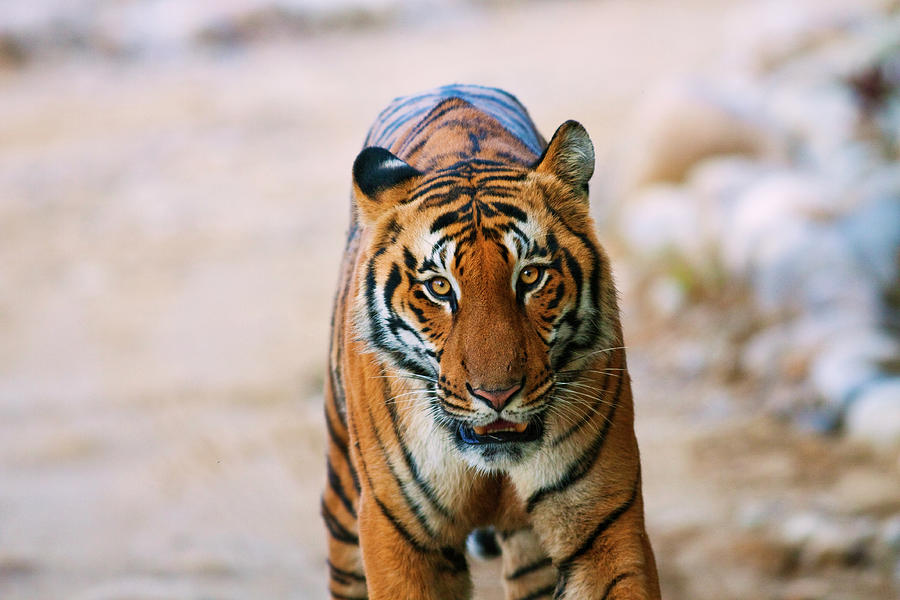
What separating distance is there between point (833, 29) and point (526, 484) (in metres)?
8.78

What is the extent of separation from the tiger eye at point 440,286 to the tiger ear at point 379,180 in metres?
0.22

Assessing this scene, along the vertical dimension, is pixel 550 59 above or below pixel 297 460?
above

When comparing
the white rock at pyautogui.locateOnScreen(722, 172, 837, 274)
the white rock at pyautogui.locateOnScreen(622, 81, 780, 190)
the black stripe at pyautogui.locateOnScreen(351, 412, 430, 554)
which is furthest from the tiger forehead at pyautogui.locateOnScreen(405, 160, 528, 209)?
the white rock at pyautogui.locateOnScreen(622, 81, 780, 190)

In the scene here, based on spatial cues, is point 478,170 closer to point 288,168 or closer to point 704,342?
point 704,342

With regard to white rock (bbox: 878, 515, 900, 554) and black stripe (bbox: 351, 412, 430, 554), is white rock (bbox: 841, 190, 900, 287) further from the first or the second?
black stripe (bbox: 351, 412, 430, 554)

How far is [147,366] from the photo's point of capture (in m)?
6.45

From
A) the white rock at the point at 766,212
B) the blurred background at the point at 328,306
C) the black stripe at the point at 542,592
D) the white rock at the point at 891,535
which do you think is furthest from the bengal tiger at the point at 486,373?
the white rock at the point at 766,212

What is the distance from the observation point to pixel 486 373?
2.07 metres

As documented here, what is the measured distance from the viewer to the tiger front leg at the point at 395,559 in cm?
241

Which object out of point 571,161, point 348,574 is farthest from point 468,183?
point 348,574

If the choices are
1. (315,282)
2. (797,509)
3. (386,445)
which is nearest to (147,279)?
(315,282)

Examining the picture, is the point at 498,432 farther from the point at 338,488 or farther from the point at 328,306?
the point at 328,306

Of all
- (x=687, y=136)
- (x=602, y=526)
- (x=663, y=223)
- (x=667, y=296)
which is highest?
(x=687, y=136)

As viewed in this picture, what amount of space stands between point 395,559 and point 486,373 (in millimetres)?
554
